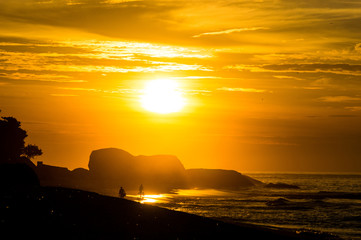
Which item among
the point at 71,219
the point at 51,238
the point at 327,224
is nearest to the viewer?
the point at 51,238

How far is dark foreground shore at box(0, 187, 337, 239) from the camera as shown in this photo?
2832 centimetres

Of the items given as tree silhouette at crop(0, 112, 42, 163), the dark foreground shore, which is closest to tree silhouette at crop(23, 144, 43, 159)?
tree silhouette at crop(0, 112, 42, 163)

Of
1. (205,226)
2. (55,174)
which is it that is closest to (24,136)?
(55,174)

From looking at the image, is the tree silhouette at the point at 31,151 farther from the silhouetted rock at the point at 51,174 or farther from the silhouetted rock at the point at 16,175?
the silhouetted rock at the point at 16,175

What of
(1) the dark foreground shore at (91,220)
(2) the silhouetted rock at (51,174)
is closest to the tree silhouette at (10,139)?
(2) the silhouetted rock at (51,174)

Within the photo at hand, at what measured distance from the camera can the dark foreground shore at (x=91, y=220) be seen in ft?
92.9

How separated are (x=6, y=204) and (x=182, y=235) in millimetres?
11152

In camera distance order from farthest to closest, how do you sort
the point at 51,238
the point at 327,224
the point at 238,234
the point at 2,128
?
the point at 2,128
the point at 327,224
the point at 238,234
the point at 51,238

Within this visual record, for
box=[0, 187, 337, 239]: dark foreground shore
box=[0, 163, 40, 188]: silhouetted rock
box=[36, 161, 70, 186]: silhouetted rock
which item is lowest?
box=[0, 187, 337, 239]: dark foreground shore

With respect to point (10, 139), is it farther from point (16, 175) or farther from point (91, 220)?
point (91, 220)

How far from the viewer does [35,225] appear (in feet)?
93.2

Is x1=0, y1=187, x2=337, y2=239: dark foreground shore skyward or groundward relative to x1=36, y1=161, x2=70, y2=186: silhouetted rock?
groundward

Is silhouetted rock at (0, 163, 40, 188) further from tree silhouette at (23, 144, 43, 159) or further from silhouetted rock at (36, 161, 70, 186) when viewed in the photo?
silhouetted rock at (36, 161, 70, 186)

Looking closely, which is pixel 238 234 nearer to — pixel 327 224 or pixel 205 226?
pixel 205 226
